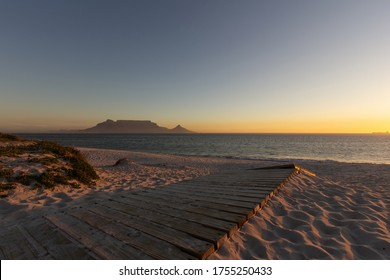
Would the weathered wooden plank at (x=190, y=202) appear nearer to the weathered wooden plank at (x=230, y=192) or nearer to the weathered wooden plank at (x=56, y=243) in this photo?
the weathered wooden plank at (x=230, y=192)

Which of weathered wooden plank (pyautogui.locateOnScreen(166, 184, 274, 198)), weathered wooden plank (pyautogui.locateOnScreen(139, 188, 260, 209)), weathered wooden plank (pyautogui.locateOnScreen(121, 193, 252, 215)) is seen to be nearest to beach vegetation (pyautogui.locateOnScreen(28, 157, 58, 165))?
weathered wooden plank (pyautogui.locateOnScreen(121, 193, 252, 215))

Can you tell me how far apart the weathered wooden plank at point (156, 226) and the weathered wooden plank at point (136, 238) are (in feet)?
0.27

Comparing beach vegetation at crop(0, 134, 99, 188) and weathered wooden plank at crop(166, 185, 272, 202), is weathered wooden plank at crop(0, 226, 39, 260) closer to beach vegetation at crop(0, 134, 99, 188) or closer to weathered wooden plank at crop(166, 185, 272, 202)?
weathered wooden plank at crop(166, 185, 272, 202)

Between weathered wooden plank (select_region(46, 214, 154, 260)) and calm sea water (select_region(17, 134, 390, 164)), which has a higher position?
weathered wooden plank (select_region(46, 214, 154, 260))

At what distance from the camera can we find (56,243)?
9.57ft

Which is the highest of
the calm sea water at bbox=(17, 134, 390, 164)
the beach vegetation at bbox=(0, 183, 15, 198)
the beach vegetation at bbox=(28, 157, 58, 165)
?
the beach vegetation at bbox=(28, 157, 58, 165)

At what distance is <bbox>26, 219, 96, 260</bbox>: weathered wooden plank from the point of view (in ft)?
8.54

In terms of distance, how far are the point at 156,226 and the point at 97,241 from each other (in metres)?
0.86

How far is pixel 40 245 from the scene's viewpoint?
290 cm

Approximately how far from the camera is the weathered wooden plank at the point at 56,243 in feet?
8.54

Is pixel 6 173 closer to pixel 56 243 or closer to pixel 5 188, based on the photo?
pixel 5 188

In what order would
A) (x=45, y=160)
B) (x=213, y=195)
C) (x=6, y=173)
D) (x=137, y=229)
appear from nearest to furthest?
1. (x=137, y=229)
2. (x=213, y=195)
3. (x=6, y=173)
4. (x=45, y=160)

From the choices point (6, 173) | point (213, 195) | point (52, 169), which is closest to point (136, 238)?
point (213, 195)
